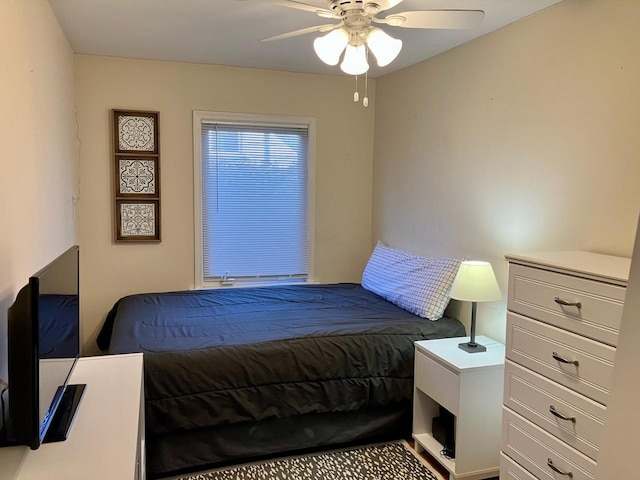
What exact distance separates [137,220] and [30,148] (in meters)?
1.60

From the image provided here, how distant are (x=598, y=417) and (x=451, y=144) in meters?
1.93

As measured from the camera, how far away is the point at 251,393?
2.41m

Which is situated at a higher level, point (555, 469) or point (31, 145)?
point (31, 145)

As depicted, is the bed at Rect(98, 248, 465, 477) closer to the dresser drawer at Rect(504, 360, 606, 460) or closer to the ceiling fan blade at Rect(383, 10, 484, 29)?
the dresser drawer at Rect(504, 360, 606, 460)

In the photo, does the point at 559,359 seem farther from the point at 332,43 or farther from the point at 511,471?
the point at 332,43

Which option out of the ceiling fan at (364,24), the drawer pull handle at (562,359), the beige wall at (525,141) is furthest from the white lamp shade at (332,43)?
the drawer pull handle at (562,359)

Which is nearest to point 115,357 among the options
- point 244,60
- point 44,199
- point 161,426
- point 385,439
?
point 161,426

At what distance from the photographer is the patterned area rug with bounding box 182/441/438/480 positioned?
7.96 feet

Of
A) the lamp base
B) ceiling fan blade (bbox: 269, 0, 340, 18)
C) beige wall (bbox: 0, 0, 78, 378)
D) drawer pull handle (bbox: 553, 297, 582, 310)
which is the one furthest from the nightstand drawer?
beige wall (bbox: 0, 0, 78, 378)

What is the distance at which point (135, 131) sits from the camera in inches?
139

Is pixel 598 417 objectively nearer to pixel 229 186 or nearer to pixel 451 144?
pixel 451 144

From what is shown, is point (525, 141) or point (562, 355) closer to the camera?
point (562, 355)

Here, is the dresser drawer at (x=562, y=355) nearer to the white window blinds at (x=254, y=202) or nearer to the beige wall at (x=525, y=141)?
the beige wall at (x=525, y=141)

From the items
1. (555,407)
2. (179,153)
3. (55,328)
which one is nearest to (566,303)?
(555,407)
